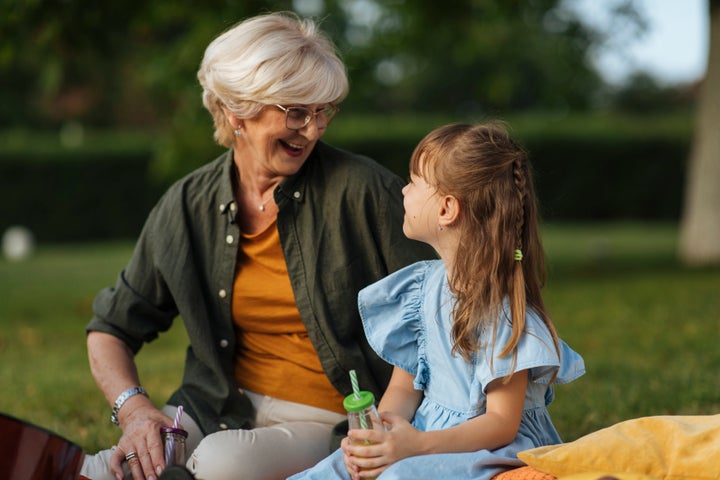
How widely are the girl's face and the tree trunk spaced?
8906mm

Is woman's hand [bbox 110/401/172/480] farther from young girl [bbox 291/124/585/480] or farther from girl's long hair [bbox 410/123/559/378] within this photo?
girl's long hair [bbox 410/123/559/378]

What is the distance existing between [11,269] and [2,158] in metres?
4.52

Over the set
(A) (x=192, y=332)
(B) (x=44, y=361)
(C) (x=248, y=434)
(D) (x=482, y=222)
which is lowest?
(B) (x=44, y=361)

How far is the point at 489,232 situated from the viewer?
8.20 feet

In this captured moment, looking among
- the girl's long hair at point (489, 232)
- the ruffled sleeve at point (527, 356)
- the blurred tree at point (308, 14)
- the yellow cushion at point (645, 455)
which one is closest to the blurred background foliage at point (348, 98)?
the blurred tree at point (308, 14)

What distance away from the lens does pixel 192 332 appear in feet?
10.2

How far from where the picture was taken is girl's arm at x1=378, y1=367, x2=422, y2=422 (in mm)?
2688

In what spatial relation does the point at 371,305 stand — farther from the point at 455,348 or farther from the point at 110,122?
the point at 110,122

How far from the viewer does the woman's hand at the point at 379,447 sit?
2324mm

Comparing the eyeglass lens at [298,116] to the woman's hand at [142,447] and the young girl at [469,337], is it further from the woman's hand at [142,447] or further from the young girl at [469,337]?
the woman's hand at [142,447]

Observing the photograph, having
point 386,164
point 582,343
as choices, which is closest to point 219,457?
point 582,343

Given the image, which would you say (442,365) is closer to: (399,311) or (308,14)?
(399,311)

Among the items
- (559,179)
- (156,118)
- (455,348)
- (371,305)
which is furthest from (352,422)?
(156,118)

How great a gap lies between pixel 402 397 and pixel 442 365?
17 centimetres
